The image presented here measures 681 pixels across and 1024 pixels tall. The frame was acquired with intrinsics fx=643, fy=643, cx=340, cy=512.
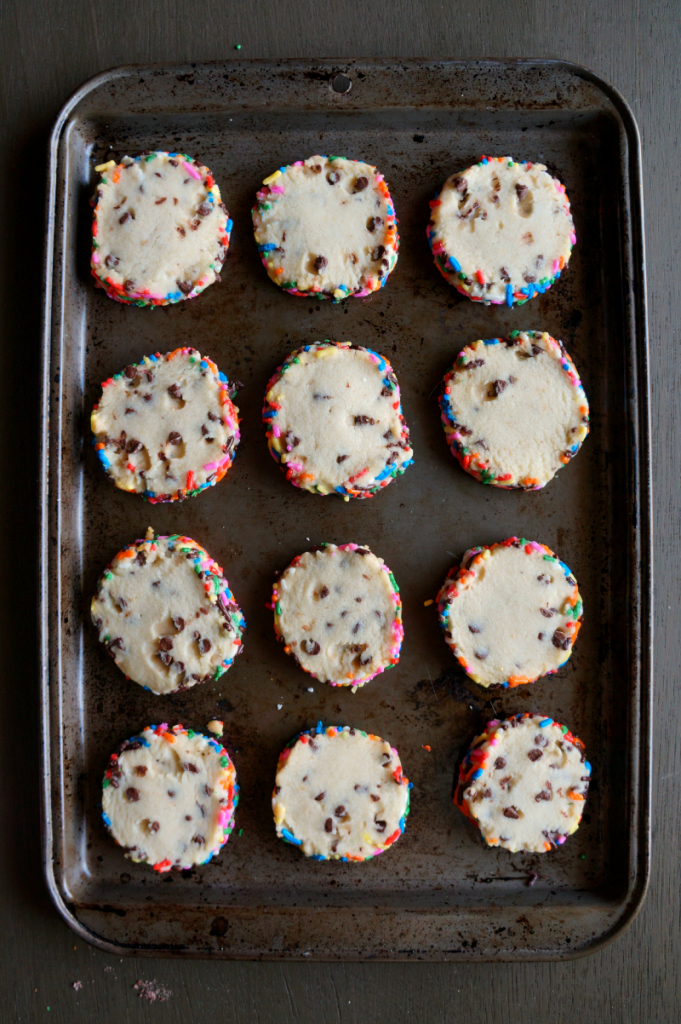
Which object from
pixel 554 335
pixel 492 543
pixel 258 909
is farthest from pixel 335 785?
pixel 554 335

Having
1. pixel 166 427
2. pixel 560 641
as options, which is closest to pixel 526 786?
pixel 560 641

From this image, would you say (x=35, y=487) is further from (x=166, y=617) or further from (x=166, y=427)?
(x=166, y=617)

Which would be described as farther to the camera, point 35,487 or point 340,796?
point 35,487

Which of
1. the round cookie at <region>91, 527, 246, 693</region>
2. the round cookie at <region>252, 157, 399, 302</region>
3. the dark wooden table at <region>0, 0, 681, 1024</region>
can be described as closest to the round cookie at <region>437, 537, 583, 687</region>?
the dark wooden table at <region>0, 0, 681, 1024</region>

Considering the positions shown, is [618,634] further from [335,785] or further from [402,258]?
[402,258]

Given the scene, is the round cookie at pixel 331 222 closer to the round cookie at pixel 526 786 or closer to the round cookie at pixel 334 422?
the round cookie at pixel 334 422

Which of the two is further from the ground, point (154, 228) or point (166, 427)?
point (154, 228)

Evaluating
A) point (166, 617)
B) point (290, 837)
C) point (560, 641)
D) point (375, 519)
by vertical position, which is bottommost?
point (290, 837)
